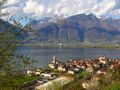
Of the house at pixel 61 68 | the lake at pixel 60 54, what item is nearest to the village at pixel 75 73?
the house at pixel 61 68

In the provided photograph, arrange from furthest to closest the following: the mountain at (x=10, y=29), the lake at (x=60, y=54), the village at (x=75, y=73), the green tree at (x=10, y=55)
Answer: the lake at (x=60, y=54), the village at (x=75, y=73), the mountain at (x=10, y=29), the green tree at (x=10, y=55)

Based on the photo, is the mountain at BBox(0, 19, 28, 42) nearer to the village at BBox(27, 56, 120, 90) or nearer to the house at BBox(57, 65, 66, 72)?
the village at BBox(27, 56, 120, 90)

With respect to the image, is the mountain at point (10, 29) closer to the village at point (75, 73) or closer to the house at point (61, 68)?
the village at point (75, 73)

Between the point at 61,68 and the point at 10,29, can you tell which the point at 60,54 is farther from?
the point at 10,29

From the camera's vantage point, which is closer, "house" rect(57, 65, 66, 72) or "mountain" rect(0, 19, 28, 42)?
"mountain" rect(0, 19, 28, 42)

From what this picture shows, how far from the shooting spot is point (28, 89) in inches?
1335

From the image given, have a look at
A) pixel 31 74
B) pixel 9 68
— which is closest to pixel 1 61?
pixel 9 68

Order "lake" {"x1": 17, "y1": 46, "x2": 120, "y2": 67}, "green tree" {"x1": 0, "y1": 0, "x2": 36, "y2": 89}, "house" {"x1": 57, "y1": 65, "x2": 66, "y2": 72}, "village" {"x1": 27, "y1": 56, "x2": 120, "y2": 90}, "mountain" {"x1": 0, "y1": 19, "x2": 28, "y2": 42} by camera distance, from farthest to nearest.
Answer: "lake" {"x1": 17, "y1": 46, "x2": 120, "y2": 67}, "house" {"x1": 57, "y1": 65, "x2": 66, "y2": 72}, "village" {"x1": 27, "y1": 56, "x2": 120, "y2": 90}, "mountain" {"x1": 0, "y1": 19, "x2": 28, "y2": 42}, "green tree" {"x1": 0, "y1": 0, "x2": 36, "y2": 89}

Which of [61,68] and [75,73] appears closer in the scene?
[75,73]

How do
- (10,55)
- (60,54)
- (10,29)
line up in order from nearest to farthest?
(10,55)
(10,29)
(60,54)

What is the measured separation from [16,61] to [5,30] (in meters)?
0.76

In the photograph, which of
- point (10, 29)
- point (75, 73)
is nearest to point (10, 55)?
point (10, 29)

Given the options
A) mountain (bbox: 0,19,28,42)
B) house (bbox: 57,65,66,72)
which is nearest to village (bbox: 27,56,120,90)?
house (bbox: 57,65,66,72)

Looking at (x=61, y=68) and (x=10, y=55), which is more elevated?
(x=10, y=55)
